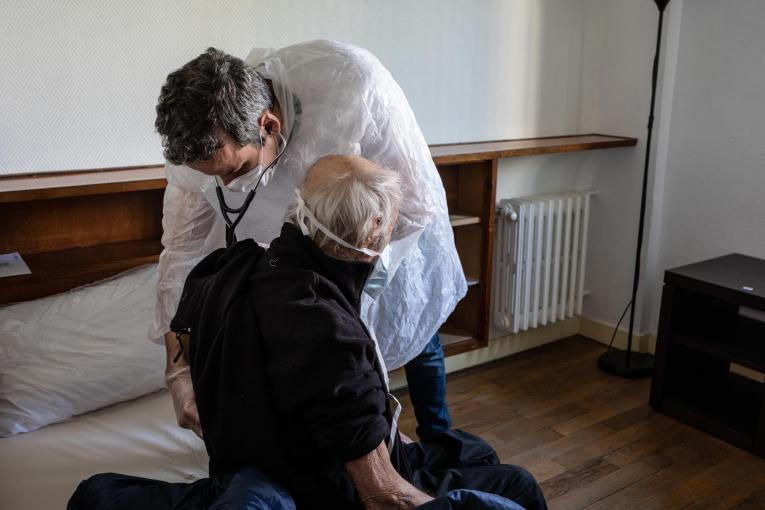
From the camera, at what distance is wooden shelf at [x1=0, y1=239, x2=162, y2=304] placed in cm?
197

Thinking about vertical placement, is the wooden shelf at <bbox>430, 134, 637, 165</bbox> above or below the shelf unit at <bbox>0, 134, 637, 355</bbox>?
above

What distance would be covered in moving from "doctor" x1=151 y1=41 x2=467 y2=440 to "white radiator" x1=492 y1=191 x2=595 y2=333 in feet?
3.48

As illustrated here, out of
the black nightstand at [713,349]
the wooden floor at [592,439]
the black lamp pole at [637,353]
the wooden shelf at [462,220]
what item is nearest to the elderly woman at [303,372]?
the wooden floor at [592,439]

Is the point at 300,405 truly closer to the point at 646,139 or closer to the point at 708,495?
the point at 708,495

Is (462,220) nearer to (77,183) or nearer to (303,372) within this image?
(77,183)

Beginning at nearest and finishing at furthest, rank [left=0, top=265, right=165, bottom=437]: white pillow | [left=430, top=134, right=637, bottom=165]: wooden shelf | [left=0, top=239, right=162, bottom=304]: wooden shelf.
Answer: [left=0, top=265, right=165, bottom=437]: white pillow, [left=0, top=239, right=162, bottom=304]: wooden shelf, [left=430, top=134, right=637, bottom=165]: wooden shelf

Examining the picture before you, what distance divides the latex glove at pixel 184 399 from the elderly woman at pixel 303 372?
267mm

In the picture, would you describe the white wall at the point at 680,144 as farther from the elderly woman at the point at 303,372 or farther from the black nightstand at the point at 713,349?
the elderly woman at the point at 303,372

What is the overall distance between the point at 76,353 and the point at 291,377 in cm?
103

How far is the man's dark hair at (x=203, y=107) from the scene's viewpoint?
4.31ft

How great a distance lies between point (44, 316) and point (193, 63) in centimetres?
94

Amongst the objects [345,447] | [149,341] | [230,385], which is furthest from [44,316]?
[345,447]

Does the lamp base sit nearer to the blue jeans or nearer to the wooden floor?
the wooden floor

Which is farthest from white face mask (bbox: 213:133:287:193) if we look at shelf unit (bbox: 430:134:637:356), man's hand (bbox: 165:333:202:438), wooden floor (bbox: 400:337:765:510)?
wooden floor (bbox: 400:337:765:510)
